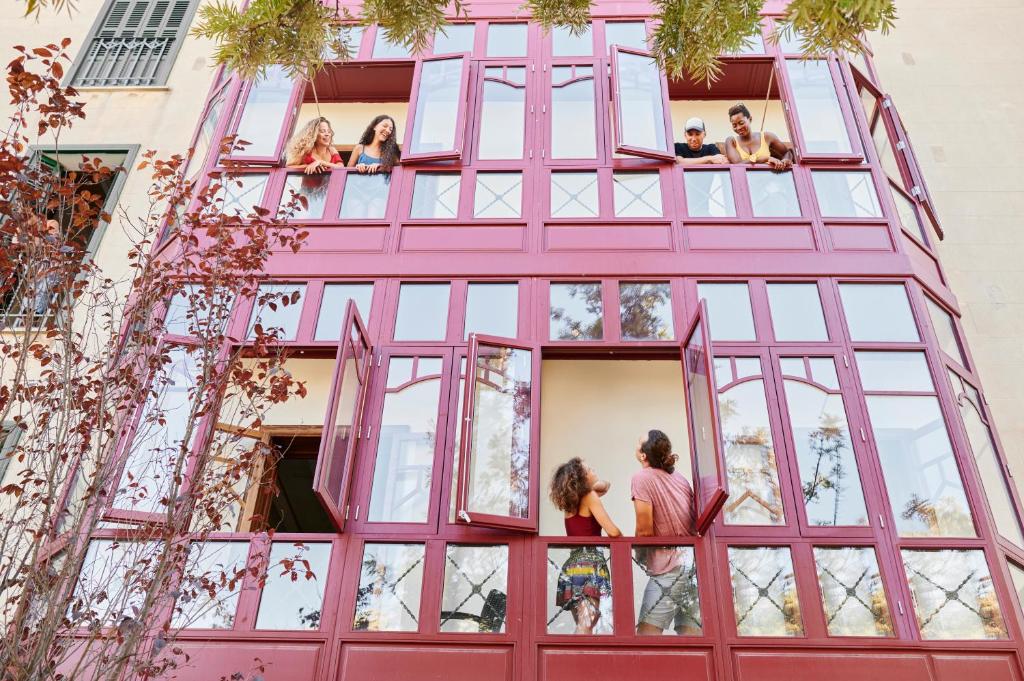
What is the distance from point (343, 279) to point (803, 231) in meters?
4.43

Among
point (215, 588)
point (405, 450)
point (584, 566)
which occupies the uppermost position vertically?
point (405, 450)

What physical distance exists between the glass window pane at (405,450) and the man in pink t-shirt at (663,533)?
1.74 metres

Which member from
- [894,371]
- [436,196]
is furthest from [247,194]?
[894,371]

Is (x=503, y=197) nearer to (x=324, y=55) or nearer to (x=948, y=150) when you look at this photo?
(x=324, y=55)

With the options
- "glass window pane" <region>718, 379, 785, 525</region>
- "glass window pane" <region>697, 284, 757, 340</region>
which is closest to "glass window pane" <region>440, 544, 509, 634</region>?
"glass window pane" <region>718, 379, 785, 525</region>

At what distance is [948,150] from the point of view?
10484 mm

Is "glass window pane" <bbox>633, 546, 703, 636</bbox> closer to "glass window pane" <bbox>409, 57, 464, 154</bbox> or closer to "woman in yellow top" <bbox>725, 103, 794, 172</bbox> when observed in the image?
"woman in yellow top" <bbox>725, 103, 794, 172</bbox>

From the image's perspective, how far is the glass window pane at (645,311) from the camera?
25.0ft

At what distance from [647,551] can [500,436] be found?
1.46 meters

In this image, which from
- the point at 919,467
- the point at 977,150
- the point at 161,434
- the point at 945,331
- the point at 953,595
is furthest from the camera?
the point at 977,150

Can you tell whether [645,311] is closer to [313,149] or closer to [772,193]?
[772,193]

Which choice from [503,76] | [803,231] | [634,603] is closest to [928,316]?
[803,231]

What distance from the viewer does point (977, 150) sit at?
10.5 meters

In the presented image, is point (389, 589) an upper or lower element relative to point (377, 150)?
lower
